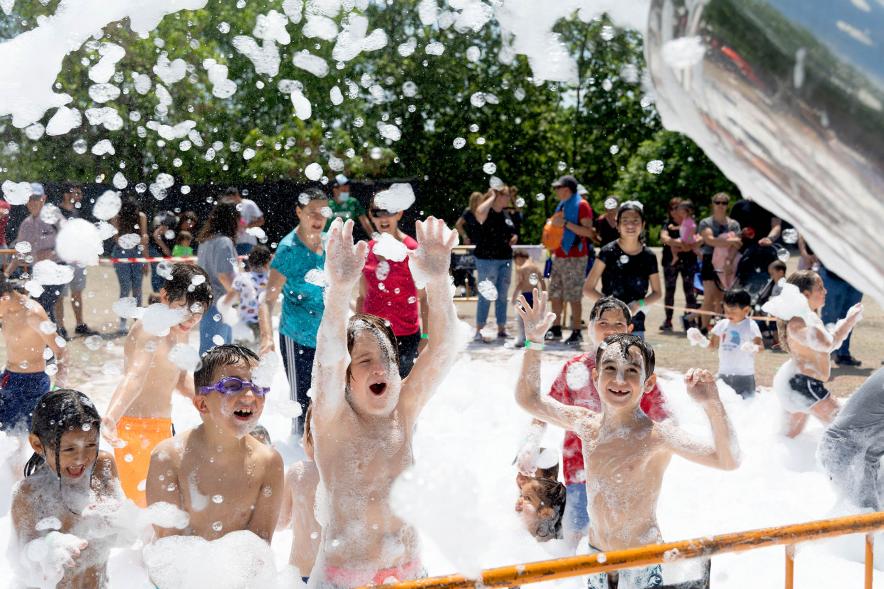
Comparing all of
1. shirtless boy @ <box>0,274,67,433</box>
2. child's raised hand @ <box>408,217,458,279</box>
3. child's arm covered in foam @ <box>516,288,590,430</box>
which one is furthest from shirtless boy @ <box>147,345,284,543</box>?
shirtless boy @ <box>0,274,67,433</box>

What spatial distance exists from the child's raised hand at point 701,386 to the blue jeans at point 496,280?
5.75m

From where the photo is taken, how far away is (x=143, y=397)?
3959mm

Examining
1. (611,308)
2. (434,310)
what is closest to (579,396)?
(611,308)

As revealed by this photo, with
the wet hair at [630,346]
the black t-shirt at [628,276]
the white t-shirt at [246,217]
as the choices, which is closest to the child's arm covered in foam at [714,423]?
the wet hair at [630,346]

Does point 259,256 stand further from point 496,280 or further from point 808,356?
point 808,356

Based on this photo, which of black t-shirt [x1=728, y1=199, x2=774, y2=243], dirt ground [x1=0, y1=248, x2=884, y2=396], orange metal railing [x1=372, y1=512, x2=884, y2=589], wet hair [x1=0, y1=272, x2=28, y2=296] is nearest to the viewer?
orange metal railing [x1=372, y1=512, x2=884, y2=589]

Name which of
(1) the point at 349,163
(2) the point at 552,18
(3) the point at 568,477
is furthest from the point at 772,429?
(1) the point at 349,163

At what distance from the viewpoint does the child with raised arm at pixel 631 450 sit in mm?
2893

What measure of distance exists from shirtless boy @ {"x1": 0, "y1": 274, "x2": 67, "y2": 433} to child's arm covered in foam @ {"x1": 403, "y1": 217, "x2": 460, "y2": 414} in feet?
7.81

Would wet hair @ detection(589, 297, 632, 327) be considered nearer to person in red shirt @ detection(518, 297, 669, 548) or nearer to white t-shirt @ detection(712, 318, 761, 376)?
person in red shirt @ detection(518, 297, 669, 548)

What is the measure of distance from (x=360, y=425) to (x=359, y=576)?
397 mm

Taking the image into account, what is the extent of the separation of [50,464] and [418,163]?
20348 millimetres

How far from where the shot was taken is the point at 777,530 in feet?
7.61

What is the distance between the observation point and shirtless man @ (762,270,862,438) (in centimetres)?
532
